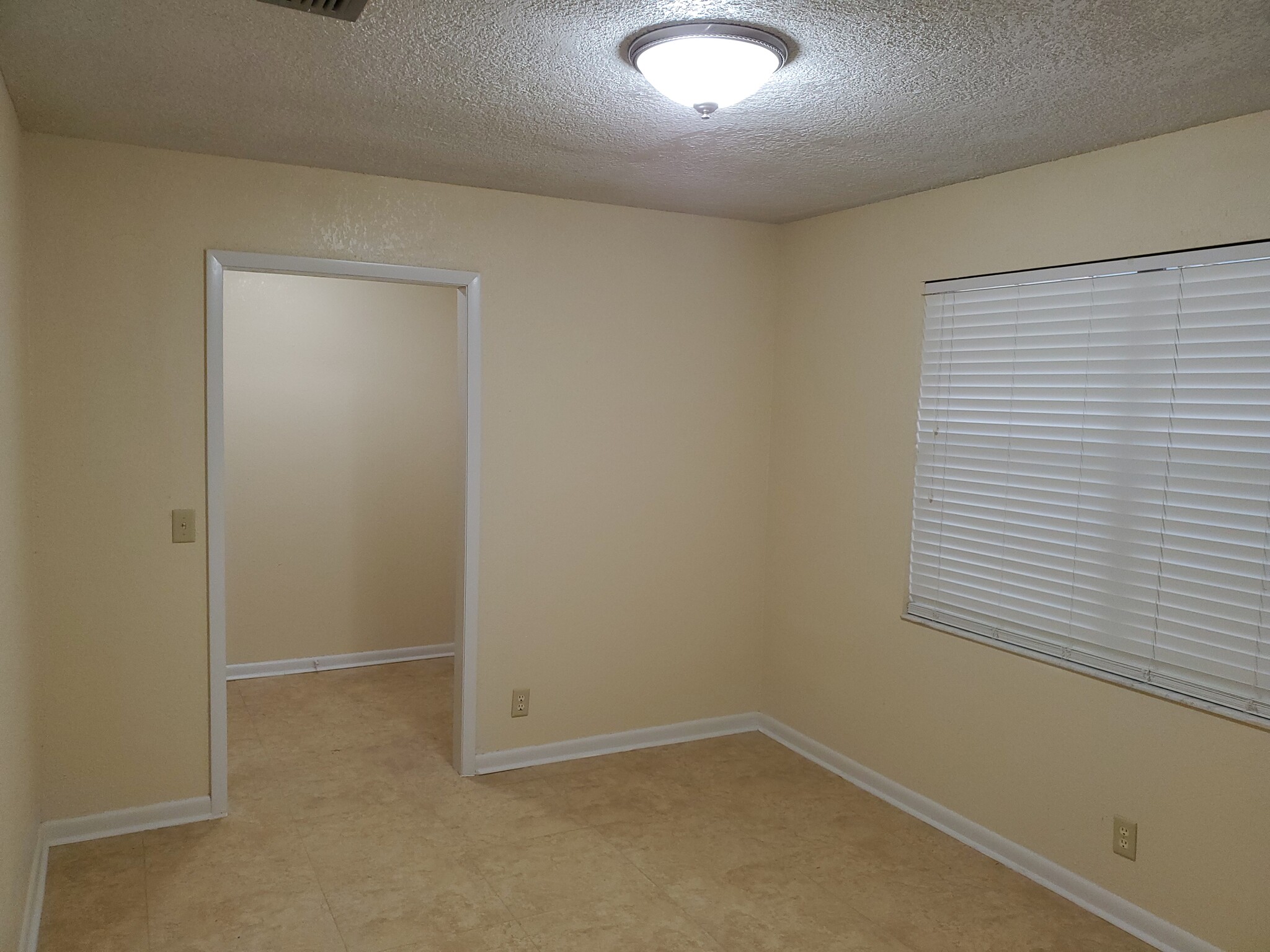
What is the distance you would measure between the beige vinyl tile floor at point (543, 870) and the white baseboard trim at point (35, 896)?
0.10ft

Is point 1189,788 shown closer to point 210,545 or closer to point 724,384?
point 724,384

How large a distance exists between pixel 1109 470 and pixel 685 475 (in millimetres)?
1889

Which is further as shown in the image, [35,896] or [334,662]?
[334,662]

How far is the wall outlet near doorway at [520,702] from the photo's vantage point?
4.08 meters

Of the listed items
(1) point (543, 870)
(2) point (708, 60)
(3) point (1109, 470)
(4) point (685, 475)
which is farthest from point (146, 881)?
(3) point (1109, 470)

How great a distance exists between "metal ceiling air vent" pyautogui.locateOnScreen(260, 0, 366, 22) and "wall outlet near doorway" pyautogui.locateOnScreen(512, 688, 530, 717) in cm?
282

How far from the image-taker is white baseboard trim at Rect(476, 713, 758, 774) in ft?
13.3

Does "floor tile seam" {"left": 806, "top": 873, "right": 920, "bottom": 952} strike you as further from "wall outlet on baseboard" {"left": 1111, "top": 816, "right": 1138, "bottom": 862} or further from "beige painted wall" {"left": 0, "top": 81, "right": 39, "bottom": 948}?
"beige painted wall" {"left": 0, "top": 81, "right": 39, "bottom": 948}

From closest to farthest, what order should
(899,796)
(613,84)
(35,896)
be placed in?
(613,84) → (35,896) → (899,796)

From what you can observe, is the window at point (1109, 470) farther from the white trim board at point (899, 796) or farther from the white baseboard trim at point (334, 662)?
the white baseboard trim at point (334, 662)

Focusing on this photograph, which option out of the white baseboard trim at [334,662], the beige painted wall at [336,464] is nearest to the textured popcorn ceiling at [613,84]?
the beige painted wall at [336,464]

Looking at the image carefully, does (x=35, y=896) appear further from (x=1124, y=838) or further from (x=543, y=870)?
(x=1124, y=838)

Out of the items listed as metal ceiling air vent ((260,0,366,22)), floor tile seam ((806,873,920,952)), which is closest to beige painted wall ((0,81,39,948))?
metal ceiling air vent ((260,0,366,22))

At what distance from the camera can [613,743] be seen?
4309 millimetres
